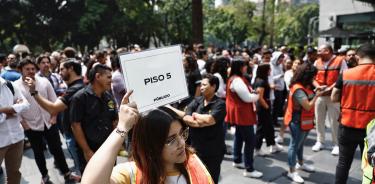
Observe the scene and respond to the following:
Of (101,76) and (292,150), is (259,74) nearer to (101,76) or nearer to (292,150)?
(292,150)

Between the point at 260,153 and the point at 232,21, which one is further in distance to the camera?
the point at 232,21

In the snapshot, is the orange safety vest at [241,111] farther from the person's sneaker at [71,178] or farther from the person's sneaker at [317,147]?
the person's sneaker at [71,178]

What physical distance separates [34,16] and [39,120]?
2822 centimetres

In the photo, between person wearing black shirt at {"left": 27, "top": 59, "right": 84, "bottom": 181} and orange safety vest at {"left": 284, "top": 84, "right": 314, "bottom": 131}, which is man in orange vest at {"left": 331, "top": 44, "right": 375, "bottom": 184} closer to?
orange safety vest at {"left": 284, "top": 84, "right": 314, "bottom": 131}

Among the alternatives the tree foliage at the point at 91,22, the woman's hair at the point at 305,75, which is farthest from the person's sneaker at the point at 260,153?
the tree foliage at the point at 91,22

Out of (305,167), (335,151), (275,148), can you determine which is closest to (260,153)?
(275,148)

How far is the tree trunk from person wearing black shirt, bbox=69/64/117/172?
8.21 m

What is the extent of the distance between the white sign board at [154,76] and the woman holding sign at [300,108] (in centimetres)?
273

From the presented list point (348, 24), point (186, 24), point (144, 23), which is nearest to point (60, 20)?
point (144, 23)

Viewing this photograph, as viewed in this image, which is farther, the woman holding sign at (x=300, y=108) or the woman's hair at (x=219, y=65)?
the woman's hair at (x=219, y=65)

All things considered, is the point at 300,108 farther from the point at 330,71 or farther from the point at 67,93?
the point at 67,93

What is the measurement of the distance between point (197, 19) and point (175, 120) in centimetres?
999

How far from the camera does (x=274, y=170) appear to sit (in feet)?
16.3

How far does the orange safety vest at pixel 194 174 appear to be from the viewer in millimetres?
1547
